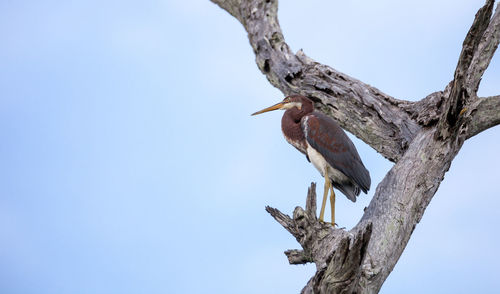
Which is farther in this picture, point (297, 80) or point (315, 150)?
point (297, 80)

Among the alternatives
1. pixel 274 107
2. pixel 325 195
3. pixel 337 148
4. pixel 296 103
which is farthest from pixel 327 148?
pixel 274 107

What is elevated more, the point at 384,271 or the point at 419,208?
the point at 419,208

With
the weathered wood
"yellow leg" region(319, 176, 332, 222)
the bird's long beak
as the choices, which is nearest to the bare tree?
the weathered wood

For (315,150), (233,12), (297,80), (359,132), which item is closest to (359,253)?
(315,150)

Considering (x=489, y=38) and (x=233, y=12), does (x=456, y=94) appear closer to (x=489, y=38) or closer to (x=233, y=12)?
(x=489, y=38)

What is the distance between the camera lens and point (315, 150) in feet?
18.6

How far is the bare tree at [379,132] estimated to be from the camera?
4008 millimetres

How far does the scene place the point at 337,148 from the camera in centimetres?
552

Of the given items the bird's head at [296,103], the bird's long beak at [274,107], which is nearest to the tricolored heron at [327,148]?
the bird's head at [296,103]

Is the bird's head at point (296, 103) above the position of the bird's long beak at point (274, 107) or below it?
below

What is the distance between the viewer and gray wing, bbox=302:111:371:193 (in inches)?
214

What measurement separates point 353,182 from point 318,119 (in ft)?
2.34

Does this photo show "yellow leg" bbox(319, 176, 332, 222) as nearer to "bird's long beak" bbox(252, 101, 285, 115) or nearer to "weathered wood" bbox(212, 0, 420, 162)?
"weathered wood" bbox(212, 0, 420, 162)

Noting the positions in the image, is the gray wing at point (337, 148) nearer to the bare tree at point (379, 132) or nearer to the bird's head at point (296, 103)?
the bird's head at point (296, 103)
